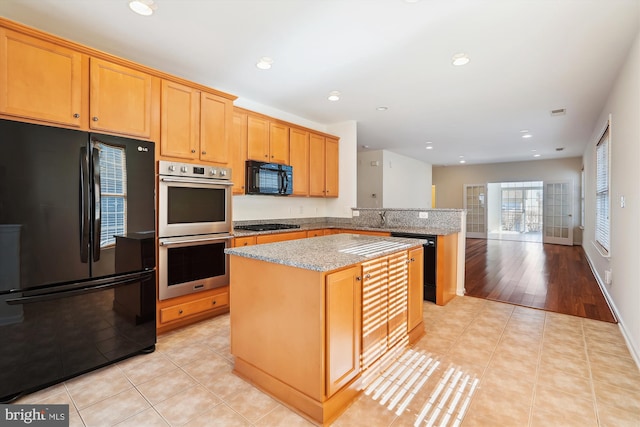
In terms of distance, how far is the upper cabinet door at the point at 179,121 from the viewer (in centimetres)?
270

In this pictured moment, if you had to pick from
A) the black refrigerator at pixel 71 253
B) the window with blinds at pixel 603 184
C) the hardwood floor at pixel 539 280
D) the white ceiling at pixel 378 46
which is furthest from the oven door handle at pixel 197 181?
the window with blinds at pixel 603 184

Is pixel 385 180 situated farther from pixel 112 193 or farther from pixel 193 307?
pixel 112 193

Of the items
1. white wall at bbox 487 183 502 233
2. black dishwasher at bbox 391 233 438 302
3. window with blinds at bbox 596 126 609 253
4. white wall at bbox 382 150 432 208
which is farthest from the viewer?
white wall at bbox 487 183 502 233

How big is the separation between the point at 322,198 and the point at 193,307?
9.85ft

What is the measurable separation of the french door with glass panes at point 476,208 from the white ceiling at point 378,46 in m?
5.82

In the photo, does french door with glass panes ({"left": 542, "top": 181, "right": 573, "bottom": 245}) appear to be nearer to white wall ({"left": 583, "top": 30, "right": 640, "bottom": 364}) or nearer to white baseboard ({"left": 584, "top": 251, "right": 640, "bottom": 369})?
white baseboard ({"left": 584, "top": 251, "right": 640, "bottom": 369})

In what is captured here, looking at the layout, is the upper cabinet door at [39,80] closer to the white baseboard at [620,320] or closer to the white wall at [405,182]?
the white baseboard at [620,320]

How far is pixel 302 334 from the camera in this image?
1646 millimetres

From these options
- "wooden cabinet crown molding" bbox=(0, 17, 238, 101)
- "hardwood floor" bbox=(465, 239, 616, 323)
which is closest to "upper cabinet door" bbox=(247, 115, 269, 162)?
"wooden cabinet crown molding" bbox=(0, 17, 238, 101)

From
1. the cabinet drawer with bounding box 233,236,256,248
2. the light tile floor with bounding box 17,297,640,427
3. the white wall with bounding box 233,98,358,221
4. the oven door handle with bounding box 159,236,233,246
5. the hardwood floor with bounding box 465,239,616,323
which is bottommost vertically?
the light tile floor with bounding box 17,297,640,427

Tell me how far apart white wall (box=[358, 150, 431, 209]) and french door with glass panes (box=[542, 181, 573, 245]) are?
4058 mm

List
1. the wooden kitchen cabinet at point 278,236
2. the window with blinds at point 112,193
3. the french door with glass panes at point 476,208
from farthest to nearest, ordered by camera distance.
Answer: the french door with glass panes at point 476,208, the wooden kitchen cabinet at point 278,236, the window with blinds at point 112,193

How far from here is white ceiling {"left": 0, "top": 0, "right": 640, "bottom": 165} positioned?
2.12 m

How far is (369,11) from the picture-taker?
6.99 feet
